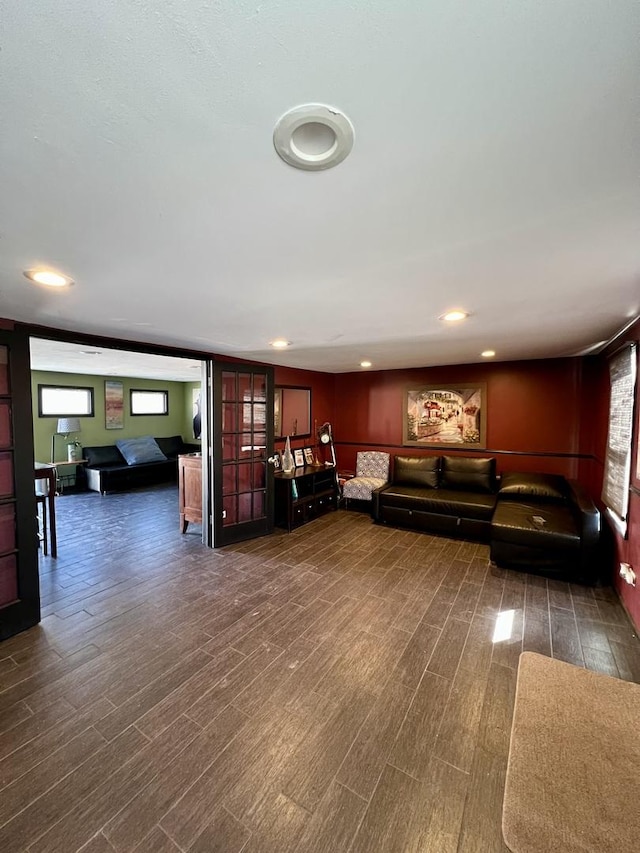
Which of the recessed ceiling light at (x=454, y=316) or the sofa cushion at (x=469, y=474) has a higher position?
the recessed ceiling light at (x=454, y=316)

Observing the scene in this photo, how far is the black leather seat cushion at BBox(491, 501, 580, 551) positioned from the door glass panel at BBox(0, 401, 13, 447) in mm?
4201

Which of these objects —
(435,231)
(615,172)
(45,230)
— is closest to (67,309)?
(45,230)

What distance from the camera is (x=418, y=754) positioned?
163cm

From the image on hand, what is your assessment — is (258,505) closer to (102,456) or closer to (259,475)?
(259,475)

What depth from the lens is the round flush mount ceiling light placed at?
0.76 m

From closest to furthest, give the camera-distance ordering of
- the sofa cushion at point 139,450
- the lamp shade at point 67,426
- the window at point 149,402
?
the lamp shade at point 67,426
the sofa cushion at point 139,450
the window at point 149,402

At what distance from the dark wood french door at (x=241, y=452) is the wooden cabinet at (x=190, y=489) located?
16.1 inches

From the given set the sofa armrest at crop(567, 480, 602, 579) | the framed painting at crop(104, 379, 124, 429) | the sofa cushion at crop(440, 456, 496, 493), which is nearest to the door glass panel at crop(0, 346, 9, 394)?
the sofa armrest at crop(567, 480, 602, 579)

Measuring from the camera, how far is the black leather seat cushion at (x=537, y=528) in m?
3.21

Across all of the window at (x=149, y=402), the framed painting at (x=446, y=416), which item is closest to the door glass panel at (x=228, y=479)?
the framed painting at (x=446, y=416)

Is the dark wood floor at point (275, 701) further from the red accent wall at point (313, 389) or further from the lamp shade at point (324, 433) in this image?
the lamp shade at point (324, 433)

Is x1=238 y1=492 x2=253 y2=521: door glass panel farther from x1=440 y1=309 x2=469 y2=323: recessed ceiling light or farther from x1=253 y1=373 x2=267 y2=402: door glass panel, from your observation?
x1=440 y1=309 x2=469 y2=323: recessed ceiling light

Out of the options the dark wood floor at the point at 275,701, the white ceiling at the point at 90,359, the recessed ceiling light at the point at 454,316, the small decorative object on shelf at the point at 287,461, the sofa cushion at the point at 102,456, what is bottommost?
the dark wood floor at the point at 275,701

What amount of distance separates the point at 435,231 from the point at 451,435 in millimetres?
4414
